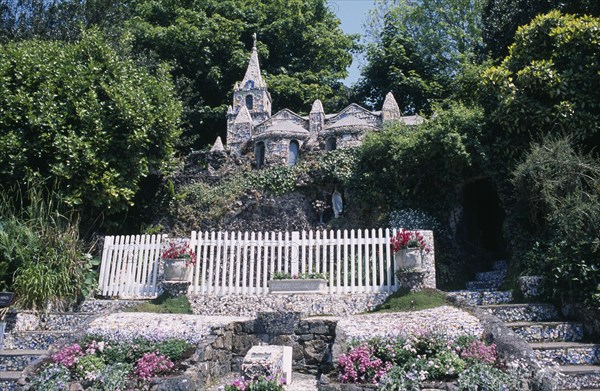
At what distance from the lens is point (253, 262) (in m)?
11.6

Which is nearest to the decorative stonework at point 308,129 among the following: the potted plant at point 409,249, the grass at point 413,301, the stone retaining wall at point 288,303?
the potted plant at point 409,249

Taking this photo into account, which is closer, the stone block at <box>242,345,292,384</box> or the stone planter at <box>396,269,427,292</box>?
the stone block at <box>242,345,292,384</box>

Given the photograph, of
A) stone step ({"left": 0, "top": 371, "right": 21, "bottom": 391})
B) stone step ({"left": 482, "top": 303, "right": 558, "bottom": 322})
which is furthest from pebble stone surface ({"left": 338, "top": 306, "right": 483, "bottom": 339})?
stone step ({"left": 0, "top": 371, "right": 21, "bottom": 391})

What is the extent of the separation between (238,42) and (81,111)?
20.8m

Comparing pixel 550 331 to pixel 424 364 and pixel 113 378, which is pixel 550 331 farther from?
pixel 113 378

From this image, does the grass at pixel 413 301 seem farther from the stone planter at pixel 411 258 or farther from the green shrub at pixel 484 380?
the green shrub at pixel 484 380

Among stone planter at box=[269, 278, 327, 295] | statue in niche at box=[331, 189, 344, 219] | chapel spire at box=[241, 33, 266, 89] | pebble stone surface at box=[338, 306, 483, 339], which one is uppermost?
chapel spire at box=[241, 33, 266, 89]

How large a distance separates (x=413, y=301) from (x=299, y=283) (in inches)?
93.2

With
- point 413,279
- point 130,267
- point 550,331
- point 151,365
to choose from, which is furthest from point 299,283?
point 550,331

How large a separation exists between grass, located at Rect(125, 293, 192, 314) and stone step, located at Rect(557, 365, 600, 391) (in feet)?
22.8

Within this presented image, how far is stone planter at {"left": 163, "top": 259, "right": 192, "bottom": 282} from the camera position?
1115 cm

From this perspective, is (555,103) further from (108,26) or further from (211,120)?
(211,120)

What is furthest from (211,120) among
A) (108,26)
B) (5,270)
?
(5,270)

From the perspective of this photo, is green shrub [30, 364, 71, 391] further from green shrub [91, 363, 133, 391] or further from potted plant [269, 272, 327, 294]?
potted plant [269, 272, 327, 294]
